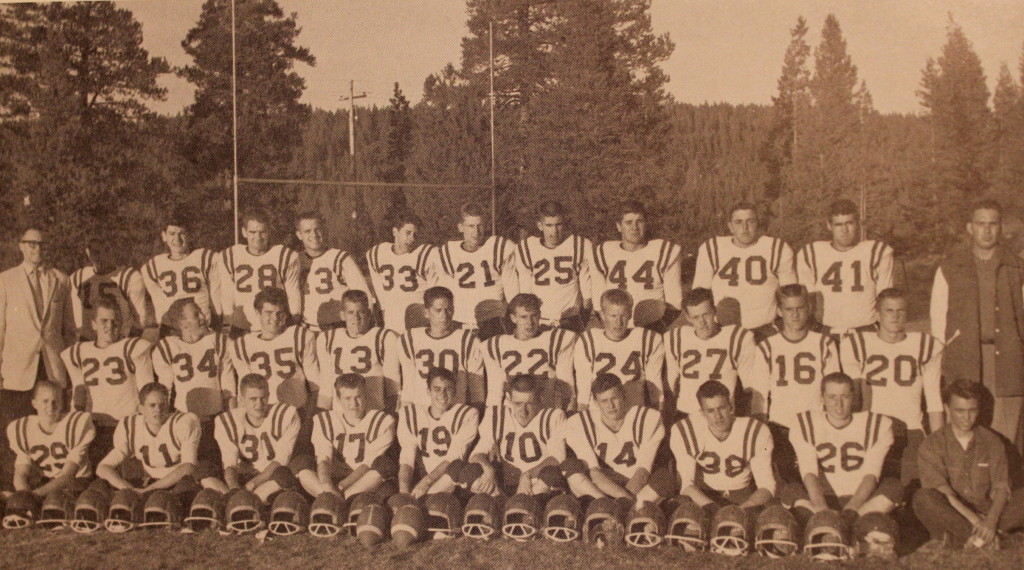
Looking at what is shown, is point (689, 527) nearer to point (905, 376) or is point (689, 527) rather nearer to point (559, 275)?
point (905, 376)

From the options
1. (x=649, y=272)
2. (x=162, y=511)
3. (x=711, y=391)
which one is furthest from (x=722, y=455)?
(x=162, y=511)

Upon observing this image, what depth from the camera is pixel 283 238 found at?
5.39m

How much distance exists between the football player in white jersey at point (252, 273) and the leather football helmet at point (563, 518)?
2.08m

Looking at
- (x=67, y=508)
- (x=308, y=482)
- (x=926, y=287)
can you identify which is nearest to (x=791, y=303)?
(x=926, y=287)

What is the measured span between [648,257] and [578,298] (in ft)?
1.61

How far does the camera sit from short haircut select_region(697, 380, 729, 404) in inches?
164

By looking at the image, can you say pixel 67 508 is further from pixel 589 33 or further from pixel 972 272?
pixel 972 272

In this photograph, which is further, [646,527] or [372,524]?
[372,524]

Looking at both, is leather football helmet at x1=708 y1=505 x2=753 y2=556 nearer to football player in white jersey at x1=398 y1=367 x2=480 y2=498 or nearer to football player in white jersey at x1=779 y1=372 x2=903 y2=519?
football player in white jersey at x1=779 y1=372 x2=903 y2=519

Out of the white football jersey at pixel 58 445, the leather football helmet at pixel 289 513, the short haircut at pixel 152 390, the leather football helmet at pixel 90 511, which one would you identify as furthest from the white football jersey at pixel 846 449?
the white football jersey at pixel 58 445

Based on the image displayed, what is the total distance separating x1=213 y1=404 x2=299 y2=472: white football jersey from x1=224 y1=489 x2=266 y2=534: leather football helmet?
11.0 inches

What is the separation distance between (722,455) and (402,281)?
2188 millimetres

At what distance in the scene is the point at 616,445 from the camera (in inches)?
173

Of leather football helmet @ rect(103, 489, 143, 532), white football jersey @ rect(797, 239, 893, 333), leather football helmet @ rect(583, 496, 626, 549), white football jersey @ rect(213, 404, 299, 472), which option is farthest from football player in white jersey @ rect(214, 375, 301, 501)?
white football jersey @ rect(797, 239, 893, 333)
